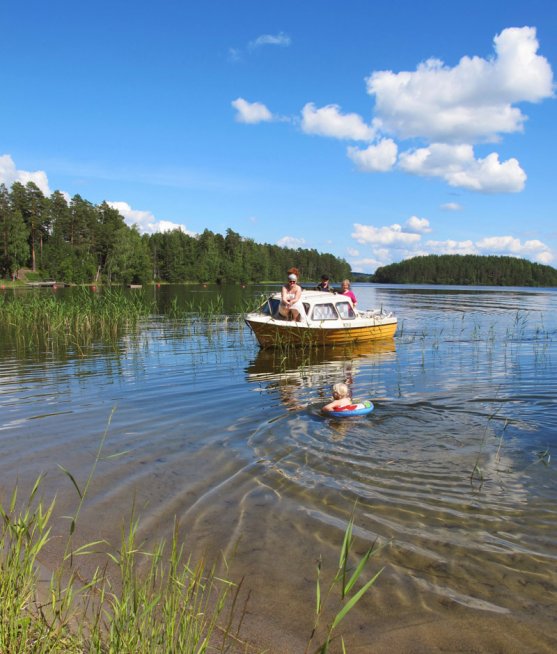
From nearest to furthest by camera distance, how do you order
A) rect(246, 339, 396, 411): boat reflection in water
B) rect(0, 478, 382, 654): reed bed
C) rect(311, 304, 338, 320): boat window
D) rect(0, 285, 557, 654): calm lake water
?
rect(0, 478, 382, 654): reed bed, rect(0, 285, 557, 654): calm lake water, rect(246, 339, 396, 411): boat reflection in water, rect(311, 304, 338, 320): boat window

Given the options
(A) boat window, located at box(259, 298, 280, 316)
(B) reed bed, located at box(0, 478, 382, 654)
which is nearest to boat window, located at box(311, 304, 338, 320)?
(A) boat window, located at box(259, 298, 280, 316)

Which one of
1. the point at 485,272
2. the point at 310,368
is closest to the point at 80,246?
the point at 310,368

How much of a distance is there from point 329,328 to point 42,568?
46.5 feet

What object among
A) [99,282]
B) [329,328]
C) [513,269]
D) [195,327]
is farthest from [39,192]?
[513,269]

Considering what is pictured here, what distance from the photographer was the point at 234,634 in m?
3.49

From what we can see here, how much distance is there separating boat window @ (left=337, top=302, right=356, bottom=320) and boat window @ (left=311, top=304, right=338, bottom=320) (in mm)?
313

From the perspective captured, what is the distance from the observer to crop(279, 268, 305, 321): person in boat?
17.2 m

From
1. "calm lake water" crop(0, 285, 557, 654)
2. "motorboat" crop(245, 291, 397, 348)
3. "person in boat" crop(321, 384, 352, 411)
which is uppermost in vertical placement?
"motorboat" crop(245, 291, 397, 348)

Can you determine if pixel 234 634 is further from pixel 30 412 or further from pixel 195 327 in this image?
pixel 195 327

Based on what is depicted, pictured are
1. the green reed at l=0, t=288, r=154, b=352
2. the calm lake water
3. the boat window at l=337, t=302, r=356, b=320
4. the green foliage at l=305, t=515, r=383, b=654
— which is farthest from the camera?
the green reed at l=0, t=288, r=154, b=352

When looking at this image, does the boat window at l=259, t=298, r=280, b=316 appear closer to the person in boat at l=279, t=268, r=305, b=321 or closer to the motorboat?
the motorboat

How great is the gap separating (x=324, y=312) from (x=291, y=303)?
5.42ft

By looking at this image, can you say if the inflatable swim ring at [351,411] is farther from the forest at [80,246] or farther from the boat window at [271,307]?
the forest at [80,246]

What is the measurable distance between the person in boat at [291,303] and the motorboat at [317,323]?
158 millimetres
